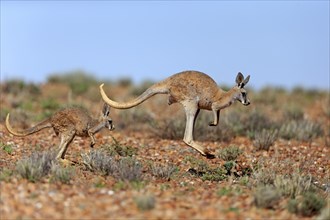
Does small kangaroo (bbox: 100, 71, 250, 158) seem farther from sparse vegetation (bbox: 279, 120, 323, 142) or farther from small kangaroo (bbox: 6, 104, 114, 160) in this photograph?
sparse vegetation (bbox: 279, 120, 323, 142)

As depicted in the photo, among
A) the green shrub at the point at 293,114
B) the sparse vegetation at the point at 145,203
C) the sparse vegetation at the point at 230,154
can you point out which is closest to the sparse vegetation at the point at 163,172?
the sparse vegetation at the point at 145,203

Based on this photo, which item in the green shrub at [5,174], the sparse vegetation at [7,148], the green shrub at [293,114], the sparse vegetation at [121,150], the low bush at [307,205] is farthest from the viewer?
the green shrub at [293,114]

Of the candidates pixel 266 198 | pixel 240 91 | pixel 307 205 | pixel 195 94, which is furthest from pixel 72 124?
pixel 307 205

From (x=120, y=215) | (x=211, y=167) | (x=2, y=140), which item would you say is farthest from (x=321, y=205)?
(x=2, y=140)

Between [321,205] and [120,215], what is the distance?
2.57 meters

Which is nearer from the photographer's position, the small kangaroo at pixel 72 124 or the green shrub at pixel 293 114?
the small kangaroo at pixel 72 124

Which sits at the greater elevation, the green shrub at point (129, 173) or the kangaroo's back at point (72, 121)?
the kangaroo's back at point (72, 121)

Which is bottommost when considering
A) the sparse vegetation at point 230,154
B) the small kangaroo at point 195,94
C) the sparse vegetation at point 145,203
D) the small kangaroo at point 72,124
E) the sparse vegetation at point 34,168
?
the sparse vegetation at point 230,154

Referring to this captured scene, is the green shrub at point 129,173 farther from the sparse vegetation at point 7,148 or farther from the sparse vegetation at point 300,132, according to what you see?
the sparse vegetation at point 300,132

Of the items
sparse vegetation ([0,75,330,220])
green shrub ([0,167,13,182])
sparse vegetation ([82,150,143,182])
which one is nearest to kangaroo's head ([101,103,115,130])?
sparse vegetation ([0,75,330,220])

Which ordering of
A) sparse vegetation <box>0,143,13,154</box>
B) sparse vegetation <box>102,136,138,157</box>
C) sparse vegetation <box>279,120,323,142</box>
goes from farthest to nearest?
sparse vegetation <box>279,120,323,142</box> → sparse vegetation <box>102,136,138,157</box> → sparse vegetation <box>0,143,13,154</box>

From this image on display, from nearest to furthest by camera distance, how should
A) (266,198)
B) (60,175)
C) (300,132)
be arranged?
1. (266,198)
2. (60,175)
3. (300,132)

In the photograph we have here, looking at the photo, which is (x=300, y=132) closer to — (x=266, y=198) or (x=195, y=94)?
(x=195, y=94)

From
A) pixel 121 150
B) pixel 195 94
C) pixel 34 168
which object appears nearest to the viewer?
pixel 34 168
